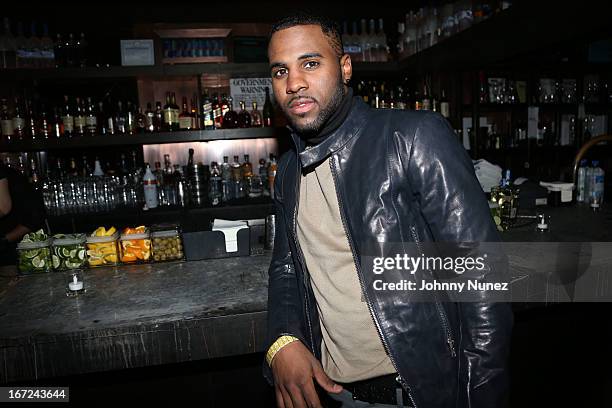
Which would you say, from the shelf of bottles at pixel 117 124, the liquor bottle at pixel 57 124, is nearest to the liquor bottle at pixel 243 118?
the shelf of bottles at pixel 117 124

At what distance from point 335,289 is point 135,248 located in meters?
1.19

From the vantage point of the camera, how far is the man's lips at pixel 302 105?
1180 mm

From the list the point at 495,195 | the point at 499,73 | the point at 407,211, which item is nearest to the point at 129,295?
the point at 407,211

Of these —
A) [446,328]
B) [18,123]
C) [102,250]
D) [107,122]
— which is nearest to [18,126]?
[18,123]

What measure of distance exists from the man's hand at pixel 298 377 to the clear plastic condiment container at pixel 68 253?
47.0 inches

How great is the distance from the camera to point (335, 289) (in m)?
1.17

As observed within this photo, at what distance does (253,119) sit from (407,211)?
3.57m

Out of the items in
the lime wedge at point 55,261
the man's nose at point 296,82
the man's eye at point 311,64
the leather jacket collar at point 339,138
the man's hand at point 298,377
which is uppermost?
the man's eye at point 311,64

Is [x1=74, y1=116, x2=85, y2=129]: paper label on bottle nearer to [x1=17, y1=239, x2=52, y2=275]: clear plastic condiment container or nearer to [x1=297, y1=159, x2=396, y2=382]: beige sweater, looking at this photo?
[x1=17, y1=239, x2=52, y2=275]: clear plastic condiment container

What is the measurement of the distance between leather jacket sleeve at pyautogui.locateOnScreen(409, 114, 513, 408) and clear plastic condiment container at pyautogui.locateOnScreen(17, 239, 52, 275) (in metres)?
1.69

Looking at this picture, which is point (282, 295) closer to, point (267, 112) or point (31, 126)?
point (267, 112)

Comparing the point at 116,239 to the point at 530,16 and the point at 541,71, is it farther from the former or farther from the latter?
the point at 541,71

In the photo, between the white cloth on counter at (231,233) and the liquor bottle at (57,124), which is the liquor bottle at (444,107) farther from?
the liquor bottle at (57,124)

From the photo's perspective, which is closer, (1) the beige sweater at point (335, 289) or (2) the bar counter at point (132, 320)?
(1) the beige sweater at point (335, 289)
